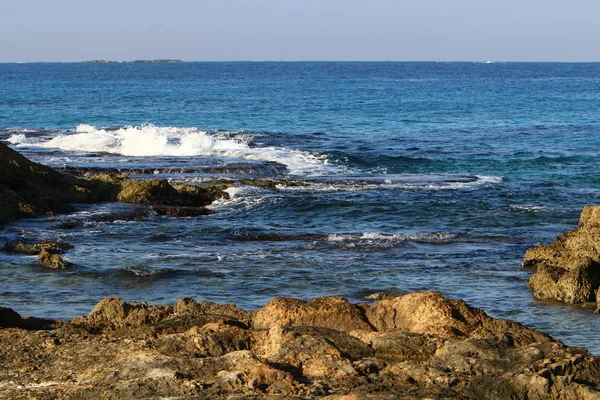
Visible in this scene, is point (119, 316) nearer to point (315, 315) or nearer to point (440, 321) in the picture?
point (315, 315)

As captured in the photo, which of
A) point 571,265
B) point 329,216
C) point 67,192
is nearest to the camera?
point 571,265

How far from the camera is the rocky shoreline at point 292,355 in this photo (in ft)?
26.6

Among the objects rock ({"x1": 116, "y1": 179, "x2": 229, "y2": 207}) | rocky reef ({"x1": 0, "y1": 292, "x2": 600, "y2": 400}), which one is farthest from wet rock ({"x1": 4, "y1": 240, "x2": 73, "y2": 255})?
rocky reef ({"x1": 0, "y1": 292, "x2": 600, "y2": 400})

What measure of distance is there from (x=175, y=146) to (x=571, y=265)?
28.0 meters

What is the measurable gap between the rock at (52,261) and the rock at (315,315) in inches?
317

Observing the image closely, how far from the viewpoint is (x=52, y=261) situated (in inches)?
705

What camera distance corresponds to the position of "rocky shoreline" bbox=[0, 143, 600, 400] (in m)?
8.10

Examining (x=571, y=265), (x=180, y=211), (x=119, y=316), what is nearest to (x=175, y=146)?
(x=180, y=211)

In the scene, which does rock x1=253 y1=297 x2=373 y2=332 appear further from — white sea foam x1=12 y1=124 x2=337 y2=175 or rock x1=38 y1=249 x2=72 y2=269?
white sea foam x1=12 y1=124 x2=337 y2=175

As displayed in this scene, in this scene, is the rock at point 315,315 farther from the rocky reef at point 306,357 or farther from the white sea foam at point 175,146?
the white sea foam at point 175,146

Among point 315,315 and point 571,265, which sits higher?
point 315,315

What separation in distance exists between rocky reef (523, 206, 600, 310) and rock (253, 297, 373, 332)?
6.38 metres

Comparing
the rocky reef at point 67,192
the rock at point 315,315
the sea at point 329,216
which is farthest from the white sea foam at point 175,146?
the rock at point 315,315

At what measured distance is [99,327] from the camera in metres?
11.0
